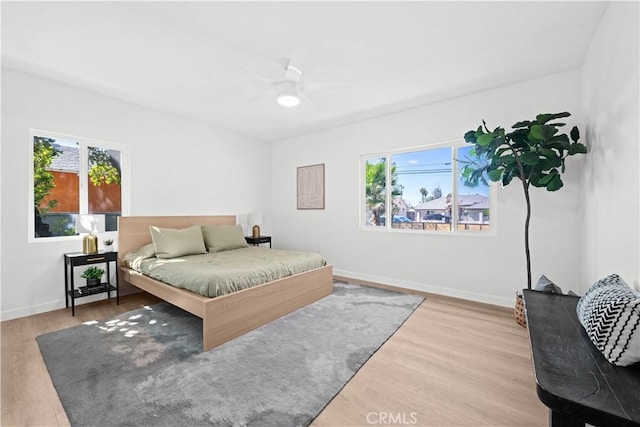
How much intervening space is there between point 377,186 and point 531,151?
6.93ft

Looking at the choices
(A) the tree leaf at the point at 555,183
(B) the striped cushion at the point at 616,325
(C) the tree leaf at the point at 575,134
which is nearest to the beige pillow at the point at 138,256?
(B) the striped cushion at the point at 616,325

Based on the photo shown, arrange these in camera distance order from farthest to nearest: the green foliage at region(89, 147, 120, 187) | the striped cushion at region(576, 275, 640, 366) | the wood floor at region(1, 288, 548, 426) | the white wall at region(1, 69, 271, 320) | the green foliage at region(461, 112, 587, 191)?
the green foliage at region(89, 147, 120, 187) → the white wall at region(1, 69, 271, 320) → the green foliage at region(461, 112, 587, 191) → the wood floor at region(1, 288, 548, 426) → the striped cushion at region(576, 275, 640, 366)

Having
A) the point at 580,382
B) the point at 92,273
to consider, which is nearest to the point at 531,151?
the point at 580,382

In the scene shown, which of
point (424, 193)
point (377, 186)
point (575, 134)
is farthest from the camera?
point (377, 186)

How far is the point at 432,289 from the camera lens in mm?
3695

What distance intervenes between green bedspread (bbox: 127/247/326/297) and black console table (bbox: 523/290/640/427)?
214 centimetres

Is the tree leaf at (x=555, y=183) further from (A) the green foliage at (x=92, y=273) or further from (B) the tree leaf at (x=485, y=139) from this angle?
(A) the green foliage at (x=92, y=273)

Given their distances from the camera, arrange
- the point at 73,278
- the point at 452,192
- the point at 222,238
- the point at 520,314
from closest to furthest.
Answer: the point at 520,314 < the point at 73,278 < the point at 452,192 < the point at 222,238

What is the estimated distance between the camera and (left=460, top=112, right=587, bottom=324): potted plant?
7.79ft

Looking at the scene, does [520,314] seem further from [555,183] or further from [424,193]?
[424,193]

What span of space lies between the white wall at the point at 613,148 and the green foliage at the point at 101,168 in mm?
4883

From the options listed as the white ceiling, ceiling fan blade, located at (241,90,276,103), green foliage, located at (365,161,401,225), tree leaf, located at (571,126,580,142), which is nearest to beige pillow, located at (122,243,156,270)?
the white ceiling

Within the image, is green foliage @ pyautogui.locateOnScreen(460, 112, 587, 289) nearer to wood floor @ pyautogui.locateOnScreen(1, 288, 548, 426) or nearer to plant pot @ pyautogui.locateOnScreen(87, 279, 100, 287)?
wood floor @ pyautogui.locateOnScreen(1, 288, 548, 426)

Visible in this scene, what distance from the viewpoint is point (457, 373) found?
191cm
